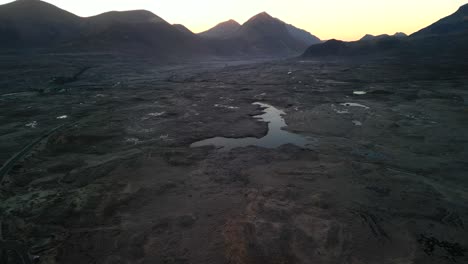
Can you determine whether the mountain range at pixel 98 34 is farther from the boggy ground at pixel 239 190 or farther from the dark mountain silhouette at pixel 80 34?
the boggy ground at pixel 239 190

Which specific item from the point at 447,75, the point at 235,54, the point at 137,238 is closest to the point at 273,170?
the point at 137,238

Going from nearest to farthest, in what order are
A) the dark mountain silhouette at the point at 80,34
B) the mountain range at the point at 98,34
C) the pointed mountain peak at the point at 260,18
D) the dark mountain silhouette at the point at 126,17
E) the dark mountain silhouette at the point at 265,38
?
the dark mountain silhouette at the point at 80,34 → the mountain range at the point at 98,34 → the dark mountain silhouette at the point at 126,17 → the dark mountain silhouette at the point at 265,38 → the pointed mountain peak at the point at 260,18

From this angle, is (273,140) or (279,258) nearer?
(279,258)

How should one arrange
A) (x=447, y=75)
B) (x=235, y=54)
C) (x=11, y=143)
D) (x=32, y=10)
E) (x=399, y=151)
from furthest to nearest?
(x=235, y=54)
(x=32, y=10)
(x=447, y=75)
(x=11, y=143)
(x=399, y=151)

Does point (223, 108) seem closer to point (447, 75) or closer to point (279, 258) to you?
point (279, 258)

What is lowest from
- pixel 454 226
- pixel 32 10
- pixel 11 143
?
pixel 11 143

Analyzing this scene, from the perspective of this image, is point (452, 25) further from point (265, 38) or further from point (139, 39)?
point (139, 39)

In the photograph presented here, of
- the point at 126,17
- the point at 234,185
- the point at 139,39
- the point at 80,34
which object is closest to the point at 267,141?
the point at 234,185

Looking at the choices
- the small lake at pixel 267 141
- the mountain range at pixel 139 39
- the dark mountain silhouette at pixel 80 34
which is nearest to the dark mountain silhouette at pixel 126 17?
the mountain range at pixel 139 39
